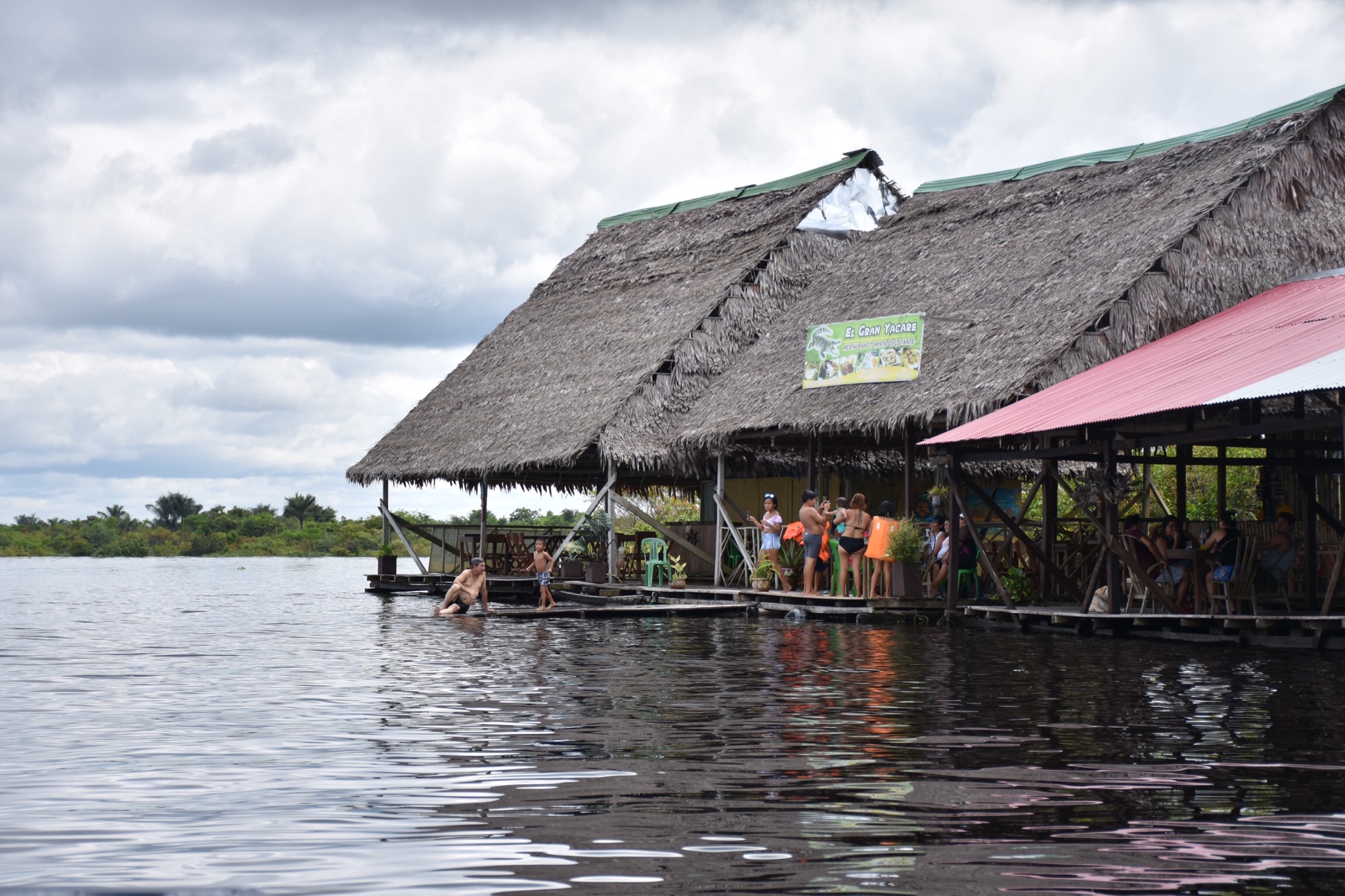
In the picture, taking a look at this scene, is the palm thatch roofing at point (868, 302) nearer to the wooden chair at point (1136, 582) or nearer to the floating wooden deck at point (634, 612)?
the wooden chair at point (1136, 582)

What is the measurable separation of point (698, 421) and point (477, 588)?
423cm

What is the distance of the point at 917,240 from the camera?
24453 mm

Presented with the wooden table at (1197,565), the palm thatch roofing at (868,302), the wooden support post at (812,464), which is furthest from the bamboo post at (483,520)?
the wooden table at (1197,565)

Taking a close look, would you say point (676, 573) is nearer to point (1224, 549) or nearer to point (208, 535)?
point (1224, 549)

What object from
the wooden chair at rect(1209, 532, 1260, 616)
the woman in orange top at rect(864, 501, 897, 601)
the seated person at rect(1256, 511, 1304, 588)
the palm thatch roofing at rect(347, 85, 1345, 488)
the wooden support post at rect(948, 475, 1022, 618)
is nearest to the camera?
the wooden chair at rect(1209, 532, 1260, 616)

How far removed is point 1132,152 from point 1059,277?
4237 mm

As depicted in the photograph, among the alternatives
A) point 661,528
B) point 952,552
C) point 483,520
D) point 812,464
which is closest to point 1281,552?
point 952,552

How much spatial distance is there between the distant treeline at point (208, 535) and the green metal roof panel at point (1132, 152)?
40.9 metres

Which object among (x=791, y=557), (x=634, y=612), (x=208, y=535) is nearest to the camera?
(x=634, y=612)

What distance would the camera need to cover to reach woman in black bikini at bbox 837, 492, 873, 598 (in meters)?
19.1

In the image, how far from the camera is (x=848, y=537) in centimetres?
1930

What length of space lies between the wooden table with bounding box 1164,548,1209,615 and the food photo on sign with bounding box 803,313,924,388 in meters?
4.93

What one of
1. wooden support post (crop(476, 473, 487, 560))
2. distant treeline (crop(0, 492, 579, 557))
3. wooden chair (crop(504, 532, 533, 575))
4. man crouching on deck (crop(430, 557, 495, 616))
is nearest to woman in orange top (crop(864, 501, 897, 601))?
man crouching on deck (crop(430, 557, 495, 616))

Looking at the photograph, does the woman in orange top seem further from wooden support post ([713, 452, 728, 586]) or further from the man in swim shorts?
wooden support post ([713, 452, 728, 586])
